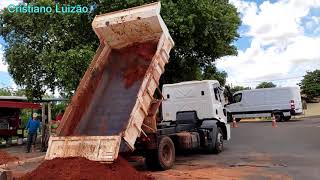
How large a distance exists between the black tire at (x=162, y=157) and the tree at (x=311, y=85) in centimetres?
5063

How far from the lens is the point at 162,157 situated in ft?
38.9

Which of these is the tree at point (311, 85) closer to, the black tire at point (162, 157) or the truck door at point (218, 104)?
the truck door at point (218, 104)

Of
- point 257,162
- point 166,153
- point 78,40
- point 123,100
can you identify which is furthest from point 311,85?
point 123,100

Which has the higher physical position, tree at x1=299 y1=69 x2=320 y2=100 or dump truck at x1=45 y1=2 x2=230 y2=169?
tree at x1=299 y1=69 x2=320 y2=100

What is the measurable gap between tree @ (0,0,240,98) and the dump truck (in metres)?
5.79

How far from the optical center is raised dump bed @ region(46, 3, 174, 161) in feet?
33.7

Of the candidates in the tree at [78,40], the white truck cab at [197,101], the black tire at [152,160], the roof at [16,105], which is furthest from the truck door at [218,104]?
the roof at [16,105]

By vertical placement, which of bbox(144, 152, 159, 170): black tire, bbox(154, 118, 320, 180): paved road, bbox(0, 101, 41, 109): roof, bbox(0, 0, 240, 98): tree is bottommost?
bbox(154, 118, 320, 180): paved road

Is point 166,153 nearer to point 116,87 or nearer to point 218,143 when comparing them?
point 116,87

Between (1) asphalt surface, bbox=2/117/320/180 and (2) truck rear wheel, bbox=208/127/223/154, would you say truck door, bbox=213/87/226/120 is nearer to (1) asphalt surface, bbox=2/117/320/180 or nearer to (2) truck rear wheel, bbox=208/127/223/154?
(2) truck rear wheel, bbox=208/127/223/154

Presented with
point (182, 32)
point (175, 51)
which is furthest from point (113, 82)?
point (175, 51)

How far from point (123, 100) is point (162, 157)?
1771 mm

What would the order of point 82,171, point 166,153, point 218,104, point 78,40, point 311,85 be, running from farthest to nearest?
point 311,85
point 78,40
point 218,104
point 166,153
point 82,171

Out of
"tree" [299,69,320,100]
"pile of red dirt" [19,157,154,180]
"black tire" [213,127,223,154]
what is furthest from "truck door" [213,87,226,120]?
"tree" [299,69,320,100]
